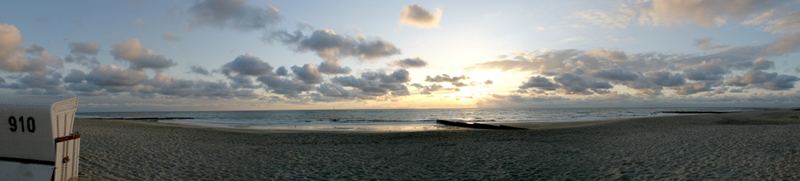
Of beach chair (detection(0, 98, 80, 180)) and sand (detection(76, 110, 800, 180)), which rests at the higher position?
beach chair (detection(0, 98, 80, 180))

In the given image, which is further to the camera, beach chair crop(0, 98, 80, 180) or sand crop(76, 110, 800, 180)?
sand crop(76, 110, 800, 180)

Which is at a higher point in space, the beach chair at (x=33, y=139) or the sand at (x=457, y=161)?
the beach chair at (x=33, y=139)

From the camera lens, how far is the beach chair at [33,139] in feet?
27.8

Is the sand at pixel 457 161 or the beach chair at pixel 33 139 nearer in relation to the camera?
the beach chair at pixel 33 139

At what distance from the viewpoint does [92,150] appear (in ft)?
53.7

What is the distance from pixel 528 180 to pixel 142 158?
42.1ft

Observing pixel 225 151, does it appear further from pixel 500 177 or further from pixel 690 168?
pixel 690 168

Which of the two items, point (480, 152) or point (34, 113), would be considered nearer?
point (34, 113)

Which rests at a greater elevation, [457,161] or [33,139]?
[33,139]

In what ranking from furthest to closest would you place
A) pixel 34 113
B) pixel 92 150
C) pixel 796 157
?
pixel 92 150 → pixel 796 157 → pixel 34 113

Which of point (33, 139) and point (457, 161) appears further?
point (457, 161)

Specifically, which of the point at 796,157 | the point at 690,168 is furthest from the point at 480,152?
the point at 796,157

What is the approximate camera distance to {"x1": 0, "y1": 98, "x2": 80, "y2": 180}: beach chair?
8.48m

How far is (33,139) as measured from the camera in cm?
861
